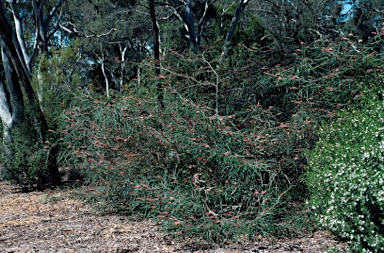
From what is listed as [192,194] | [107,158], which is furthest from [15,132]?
[192,194]

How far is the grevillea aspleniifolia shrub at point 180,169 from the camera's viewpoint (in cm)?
502

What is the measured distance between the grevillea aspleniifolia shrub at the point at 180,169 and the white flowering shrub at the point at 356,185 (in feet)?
2.30

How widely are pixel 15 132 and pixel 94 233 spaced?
407 centimetres

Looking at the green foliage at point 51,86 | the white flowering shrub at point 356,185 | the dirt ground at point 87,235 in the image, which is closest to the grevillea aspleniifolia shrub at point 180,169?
the dirt ground at point 87,235

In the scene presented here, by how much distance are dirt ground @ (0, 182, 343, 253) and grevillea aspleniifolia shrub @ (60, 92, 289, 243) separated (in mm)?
190

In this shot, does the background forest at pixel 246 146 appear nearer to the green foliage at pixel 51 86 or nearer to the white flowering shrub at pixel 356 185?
the white flowering shrub at pixel 356 185

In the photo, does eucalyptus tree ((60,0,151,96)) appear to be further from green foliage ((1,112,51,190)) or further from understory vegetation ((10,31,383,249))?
understory vegetation ((10,31,383,249))

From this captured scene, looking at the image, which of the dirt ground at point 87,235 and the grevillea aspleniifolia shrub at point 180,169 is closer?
the dirt ground at point 87,235

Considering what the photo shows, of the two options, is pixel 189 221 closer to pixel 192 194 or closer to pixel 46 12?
pixel 192 194

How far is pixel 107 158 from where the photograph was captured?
253 inches

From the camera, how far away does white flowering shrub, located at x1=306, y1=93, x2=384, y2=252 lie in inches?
153

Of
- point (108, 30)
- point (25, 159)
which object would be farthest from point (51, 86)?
point (108, 30)

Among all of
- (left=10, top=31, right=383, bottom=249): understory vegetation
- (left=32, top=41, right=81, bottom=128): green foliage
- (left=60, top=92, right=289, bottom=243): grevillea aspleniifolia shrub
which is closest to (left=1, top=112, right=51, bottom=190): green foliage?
(left=32, top=41, right=81, bottom=128): green foliage

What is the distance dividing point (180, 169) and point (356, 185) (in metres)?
2.24
